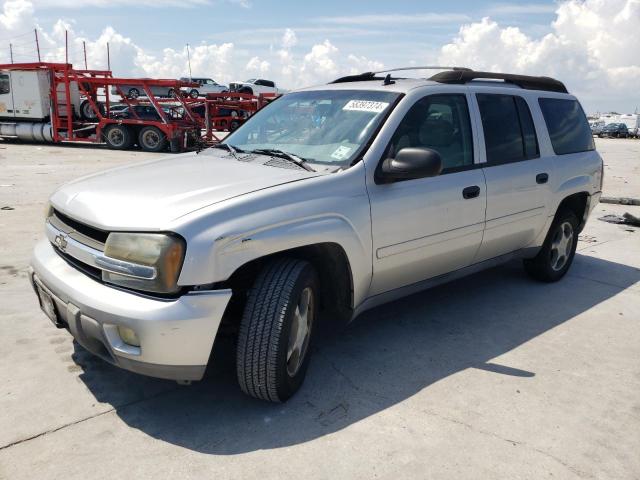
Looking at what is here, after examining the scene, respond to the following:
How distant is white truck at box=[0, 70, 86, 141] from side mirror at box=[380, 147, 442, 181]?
1847 cm

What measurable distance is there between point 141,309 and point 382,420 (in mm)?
1330

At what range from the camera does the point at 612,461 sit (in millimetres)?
2572

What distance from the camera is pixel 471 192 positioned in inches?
149

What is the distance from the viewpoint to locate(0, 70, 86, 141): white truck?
18.6m

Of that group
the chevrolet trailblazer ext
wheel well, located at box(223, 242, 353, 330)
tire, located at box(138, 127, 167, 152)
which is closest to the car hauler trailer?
tire, located at box(138, 127, 167, 152)

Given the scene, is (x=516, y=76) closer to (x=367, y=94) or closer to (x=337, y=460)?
(x=367, y=94)

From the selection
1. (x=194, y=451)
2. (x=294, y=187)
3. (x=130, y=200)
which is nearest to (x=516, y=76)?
(x=294, y=187)

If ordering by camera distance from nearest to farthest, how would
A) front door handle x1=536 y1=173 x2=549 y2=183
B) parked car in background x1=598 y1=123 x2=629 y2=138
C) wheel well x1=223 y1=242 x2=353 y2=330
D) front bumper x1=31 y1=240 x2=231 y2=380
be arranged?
front bumper x1=31 y1=240 x2=231 y2=380 → wheel well x1=223 y1=242 x2=353 y2=330 → front door handle x1=536 y1=173 x2=549 y2=183 → parked car in background x1=598 y1=123 x2=629 y2=138

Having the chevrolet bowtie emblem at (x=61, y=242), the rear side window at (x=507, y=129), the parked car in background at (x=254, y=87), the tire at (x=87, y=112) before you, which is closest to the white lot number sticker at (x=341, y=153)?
the rear side window at (x=507, y=129)

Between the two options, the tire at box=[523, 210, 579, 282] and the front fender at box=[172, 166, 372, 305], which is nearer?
the front fender at box=[172, 166, 372, 305]

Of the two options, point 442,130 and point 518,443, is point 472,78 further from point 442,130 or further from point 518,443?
point 518,443

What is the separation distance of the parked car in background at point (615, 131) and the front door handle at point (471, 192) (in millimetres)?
45264

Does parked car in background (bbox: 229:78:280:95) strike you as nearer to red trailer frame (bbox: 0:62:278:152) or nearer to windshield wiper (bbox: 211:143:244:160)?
red trailer frame (bbox: 0:62:278:152)

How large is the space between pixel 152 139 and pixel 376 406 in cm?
1636
